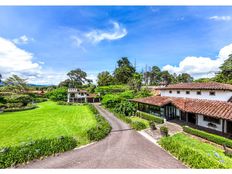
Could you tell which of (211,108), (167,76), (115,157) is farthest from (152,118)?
(167,76)

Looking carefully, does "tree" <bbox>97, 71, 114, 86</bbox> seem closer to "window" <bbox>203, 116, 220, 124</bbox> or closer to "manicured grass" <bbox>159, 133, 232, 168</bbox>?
"window" <bbox>203, 116, 220, 124</bbox>

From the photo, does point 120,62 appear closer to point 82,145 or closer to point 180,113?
point 180,113

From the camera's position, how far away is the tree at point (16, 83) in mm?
44091

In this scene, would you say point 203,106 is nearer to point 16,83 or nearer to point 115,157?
point 115,157

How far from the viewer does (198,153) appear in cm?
975

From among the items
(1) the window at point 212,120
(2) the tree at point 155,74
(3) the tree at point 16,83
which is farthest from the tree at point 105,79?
(1) the window at point 212,120

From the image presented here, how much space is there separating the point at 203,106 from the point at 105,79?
48289 millimetres

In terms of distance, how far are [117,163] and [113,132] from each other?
6.88 meters

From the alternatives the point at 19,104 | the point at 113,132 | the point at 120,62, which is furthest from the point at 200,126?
the point at 120,62

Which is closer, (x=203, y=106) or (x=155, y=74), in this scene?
(x=203, y=106)

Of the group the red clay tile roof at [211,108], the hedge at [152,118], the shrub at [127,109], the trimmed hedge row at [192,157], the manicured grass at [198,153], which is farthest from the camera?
the shrub at [127,109]

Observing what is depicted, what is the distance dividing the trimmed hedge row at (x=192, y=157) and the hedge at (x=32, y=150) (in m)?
7.85

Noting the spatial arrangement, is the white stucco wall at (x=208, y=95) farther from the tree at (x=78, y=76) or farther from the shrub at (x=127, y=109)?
the tree at (x=78, y=76)

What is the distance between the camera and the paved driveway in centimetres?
955
